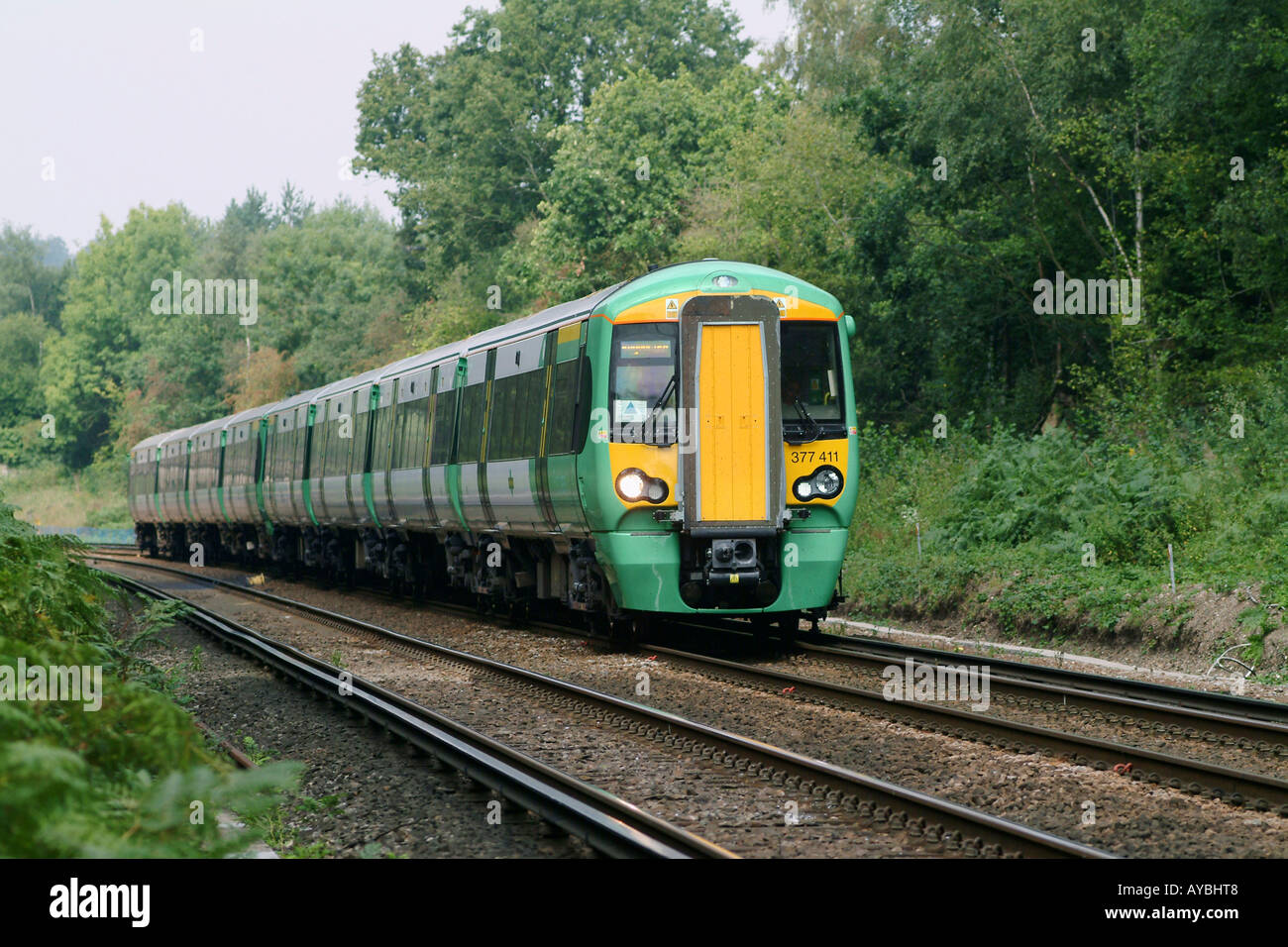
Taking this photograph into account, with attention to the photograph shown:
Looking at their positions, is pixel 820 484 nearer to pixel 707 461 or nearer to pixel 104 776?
pixel 707 461

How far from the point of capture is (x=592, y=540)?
14156mm

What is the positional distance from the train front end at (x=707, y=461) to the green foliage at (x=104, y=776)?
621 cm

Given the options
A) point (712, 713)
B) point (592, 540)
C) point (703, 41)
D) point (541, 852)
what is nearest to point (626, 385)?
point (592, 540)

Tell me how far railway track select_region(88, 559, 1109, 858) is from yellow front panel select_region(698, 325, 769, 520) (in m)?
2.48

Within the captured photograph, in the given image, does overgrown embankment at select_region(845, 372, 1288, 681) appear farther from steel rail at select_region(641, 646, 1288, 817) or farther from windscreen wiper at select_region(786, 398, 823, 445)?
steel rail at select_region(641, 646, 1288, 817)

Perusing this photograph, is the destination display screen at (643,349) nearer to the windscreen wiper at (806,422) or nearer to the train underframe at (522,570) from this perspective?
the windscreen wiper at (806,422)

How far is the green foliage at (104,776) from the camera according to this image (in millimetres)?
4367

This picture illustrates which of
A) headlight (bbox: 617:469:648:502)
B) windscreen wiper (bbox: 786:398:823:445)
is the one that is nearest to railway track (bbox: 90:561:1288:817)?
headlight (bbox: 617:469:648:502)

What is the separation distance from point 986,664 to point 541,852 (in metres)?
6.96

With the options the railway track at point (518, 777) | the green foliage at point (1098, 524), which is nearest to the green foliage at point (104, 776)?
the railway track at point (518, 777)

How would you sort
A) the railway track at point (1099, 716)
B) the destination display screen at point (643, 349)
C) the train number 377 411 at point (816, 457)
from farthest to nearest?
the train number 377 411 at point (816, 457) < the destination display screen at point (643, 349) < the railway track at point (1099, 716)

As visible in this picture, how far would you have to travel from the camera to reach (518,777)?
306 inches

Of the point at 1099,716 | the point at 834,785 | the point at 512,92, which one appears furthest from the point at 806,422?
the point at 512,92
